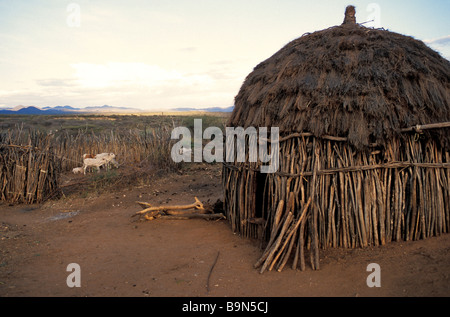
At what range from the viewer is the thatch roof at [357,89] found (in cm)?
475

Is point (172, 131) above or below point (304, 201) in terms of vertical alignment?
above

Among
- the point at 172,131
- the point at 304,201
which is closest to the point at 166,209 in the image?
the point at 304,201

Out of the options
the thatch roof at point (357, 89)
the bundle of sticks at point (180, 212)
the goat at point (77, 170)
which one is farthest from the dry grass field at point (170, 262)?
the goat at point (77, 170)

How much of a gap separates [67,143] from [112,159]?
7.54 ft

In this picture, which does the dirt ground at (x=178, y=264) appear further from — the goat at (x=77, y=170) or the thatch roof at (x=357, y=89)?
the goat at (x=77, y=170)

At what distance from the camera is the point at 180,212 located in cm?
729

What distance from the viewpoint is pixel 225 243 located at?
5.78 m

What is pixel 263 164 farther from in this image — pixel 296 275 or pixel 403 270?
pixel 403 270

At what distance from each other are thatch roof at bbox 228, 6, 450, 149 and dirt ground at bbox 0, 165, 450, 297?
1.56 meters

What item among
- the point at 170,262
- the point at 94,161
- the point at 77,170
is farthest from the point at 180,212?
the point at 77,170

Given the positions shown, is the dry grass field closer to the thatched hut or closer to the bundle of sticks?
the bundle of sticks

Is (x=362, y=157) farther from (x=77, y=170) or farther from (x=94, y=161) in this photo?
(x=77, y=170)

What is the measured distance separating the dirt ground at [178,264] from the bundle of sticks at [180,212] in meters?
0.13

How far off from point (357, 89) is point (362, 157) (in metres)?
0.93
